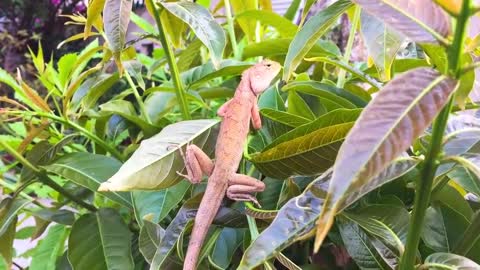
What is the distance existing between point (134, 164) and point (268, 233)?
0.42ft

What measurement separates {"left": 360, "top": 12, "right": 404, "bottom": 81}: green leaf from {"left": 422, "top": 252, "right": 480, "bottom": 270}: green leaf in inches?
5.6

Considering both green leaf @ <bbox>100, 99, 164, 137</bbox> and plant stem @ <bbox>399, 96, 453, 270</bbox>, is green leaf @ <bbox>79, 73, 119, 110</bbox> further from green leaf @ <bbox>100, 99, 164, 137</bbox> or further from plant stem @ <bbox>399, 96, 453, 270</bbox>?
plant stem @ <bbox>399, 96, 453, 270</bbox>

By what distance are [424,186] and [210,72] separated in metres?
0.39

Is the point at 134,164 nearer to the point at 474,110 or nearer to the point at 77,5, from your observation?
the point at 474,110

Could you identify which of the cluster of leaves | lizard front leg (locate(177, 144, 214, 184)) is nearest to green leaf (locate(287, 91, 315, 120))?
the cluster of leaves

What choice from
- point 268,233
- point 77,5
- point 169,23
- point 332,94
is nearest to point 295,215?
point 268,233

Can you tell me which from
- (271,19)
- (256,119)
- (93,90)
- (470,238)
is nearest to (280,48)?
(271,19)

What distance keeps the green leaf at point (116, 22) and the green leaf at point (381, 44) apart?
0.21 meters

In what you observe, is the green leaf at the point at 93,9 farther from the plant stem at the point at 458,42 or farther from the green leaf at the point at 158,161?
the plant stem at the point at 458,42

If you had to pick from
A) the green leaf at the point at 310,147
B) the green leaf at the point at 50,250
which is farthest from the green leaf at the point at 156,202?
the green leaf at the point at 50,250

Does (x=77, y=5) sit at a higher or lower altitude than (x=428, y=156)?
lower

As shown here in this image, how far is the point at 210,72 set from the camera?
2.14 ft

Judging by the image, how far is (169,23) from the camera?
0.61m

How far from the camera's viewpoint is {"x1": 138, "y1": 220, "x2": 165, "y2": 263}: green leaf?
468 mm
